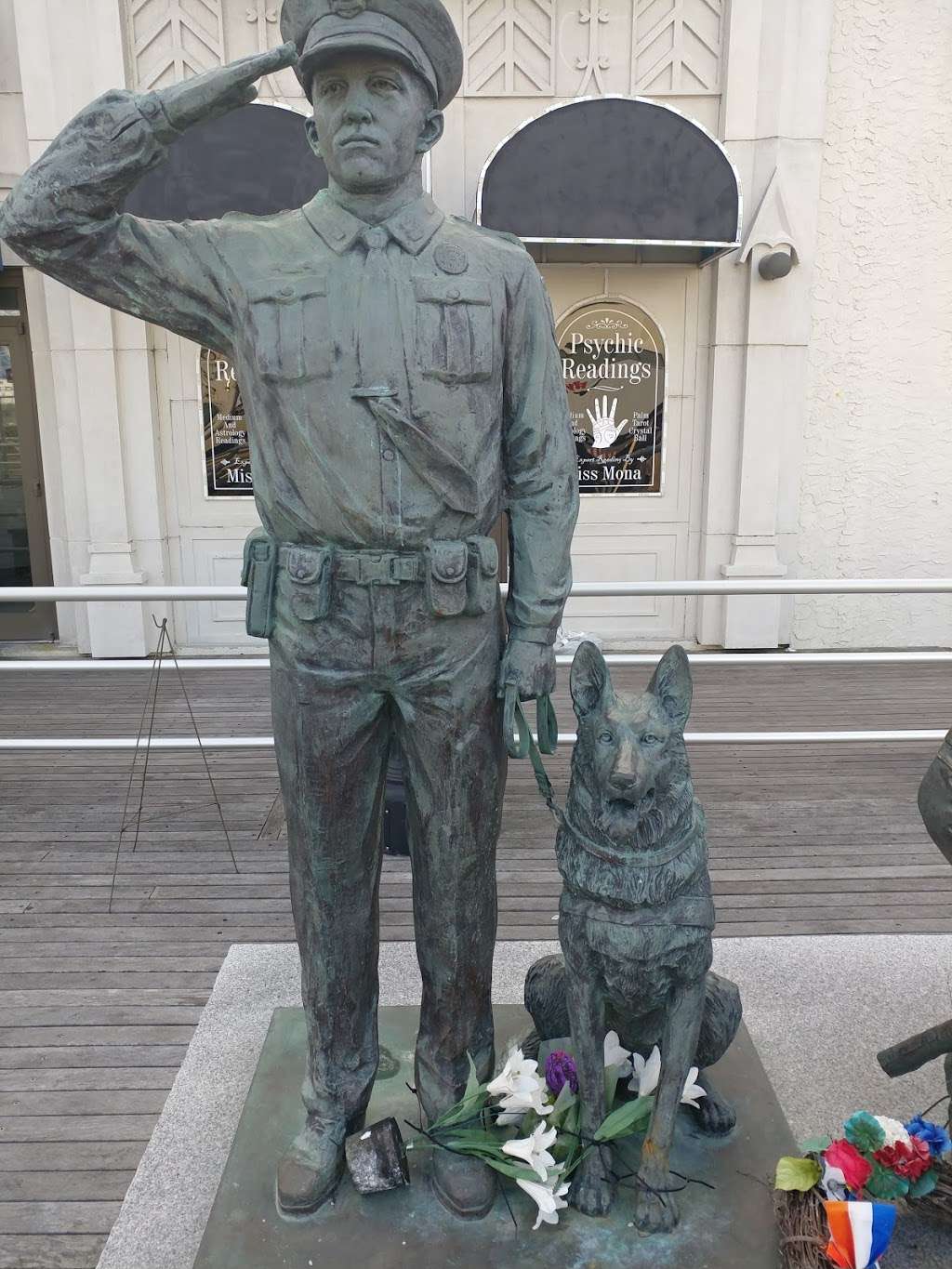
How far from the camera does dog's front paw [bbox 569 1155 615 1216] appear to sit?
215 cm

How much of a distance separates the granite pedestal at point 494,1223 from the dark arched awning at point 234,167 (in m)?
6.36

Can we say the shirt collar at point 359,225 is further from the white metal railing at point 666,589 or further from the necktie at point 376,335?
the white metal railing at point 666,589

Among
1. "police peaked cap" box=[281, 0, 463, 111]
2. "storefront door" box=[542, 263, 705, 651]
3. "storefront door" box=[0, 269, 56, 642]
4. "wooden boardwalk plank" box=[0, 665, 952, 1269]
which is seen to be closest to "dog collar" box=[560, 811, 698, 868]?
"police peaked cap" box=[281, 0, 463, 111]

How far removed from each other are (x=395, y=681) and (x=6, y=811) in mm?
4125

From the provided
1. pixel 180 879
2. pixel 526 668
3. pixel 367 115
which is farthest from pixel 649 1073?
pixel 180 879

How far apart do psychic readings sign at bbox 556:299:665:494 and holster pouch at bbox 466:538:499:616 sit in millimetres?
6535

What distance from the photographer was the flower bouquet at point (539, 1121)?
2.14 m

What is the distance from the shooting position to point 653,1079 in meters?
2.33

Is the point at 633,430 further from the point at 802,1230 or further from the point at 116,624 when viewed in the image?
the point at 802,1230

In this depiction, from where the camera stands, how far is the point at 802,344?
806 cm

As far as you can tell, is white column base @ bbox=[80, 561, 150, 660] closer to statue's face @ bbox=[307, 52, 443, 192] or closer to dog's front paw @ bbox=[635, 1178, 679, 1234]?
statue's face @ bbox=[307, 52, 443, 192]

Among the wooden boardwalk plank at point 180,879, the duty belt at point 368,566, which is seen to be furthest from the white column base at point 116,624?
the duty belt at point 368,566

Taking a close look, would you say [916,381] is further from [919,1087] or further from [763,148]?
[919,1087]

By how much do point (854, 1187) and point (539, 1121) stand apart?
2.27ft
